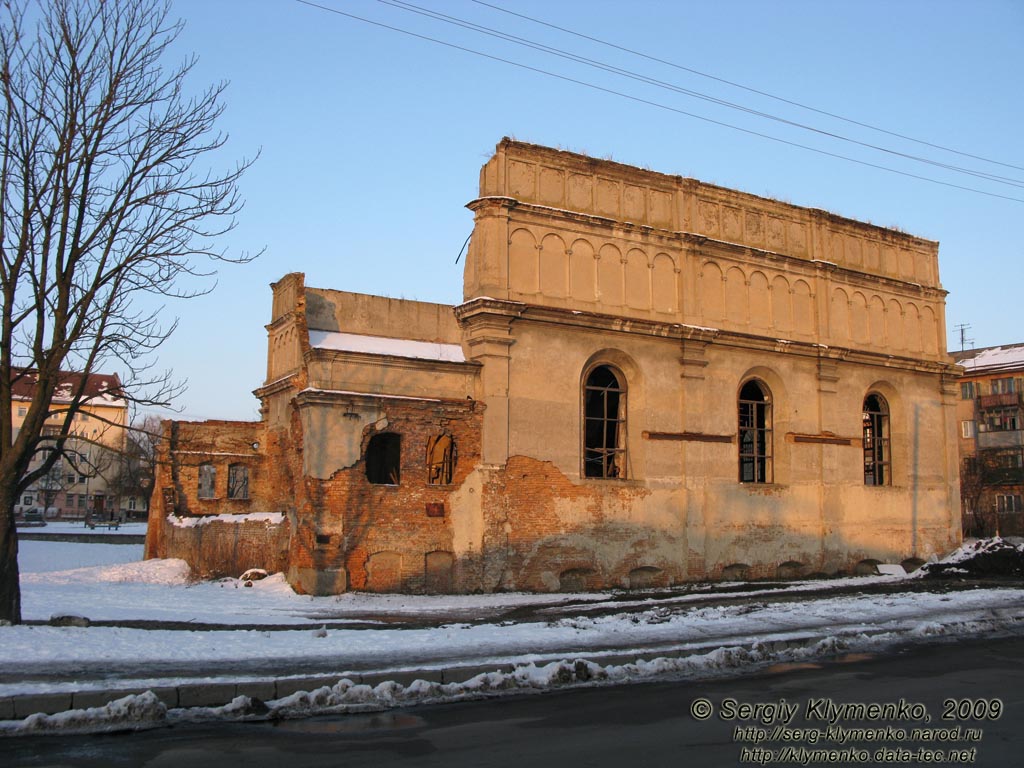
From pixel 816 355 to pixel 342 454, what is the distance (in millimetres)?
14743

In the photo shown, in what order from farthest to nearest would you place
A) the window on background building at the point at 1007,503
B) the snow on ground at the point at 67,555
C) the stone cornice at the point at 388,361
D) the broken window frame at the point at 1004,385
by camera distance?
the broken window frame at the point at 1004,385
the window on background building at the point at 1007,503
the snow on ground at the point at 67,555
the stone cornice at the point at 388,361

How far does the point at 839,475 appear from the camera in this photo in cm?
2791

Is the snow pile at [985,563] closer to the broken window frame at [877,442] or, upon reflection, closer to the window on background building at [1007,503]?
the broken window frame at [877,442]

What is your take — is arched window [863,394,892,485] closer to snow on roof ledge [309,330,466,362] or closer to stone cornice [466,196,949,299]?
stone cornice [466,196,949,299]

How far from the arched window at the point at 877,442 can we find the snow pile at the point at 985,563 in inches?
144

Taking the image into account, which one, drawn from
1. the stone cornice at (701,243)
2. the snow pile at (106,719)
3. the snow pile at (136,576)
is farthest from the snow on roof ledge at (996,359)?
the snow pile at (106,719)

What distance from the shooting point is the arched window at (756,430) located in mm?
27156

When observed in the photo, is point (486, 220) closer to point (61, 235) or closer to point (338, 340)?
point (338, 340)

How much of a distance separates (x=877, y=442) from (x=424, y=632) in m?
20.9

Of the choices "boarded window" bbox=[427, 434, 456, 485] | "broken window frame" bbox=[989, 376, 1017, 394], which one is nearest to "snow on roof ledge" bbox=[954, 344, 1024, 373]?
"broken window frame" bbox=[989, 376, 1017, 394]

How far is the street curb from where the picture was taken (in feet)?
28.1

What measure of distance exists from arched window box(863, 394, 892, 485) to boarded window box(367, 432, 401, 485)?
14898 millimetres

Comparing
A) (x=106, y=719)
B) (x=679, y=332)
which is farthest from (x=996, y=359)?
(x=106, y=719)

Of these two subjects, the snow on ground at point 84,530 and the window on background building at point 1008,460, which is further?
the window on background building at point 1008,460
